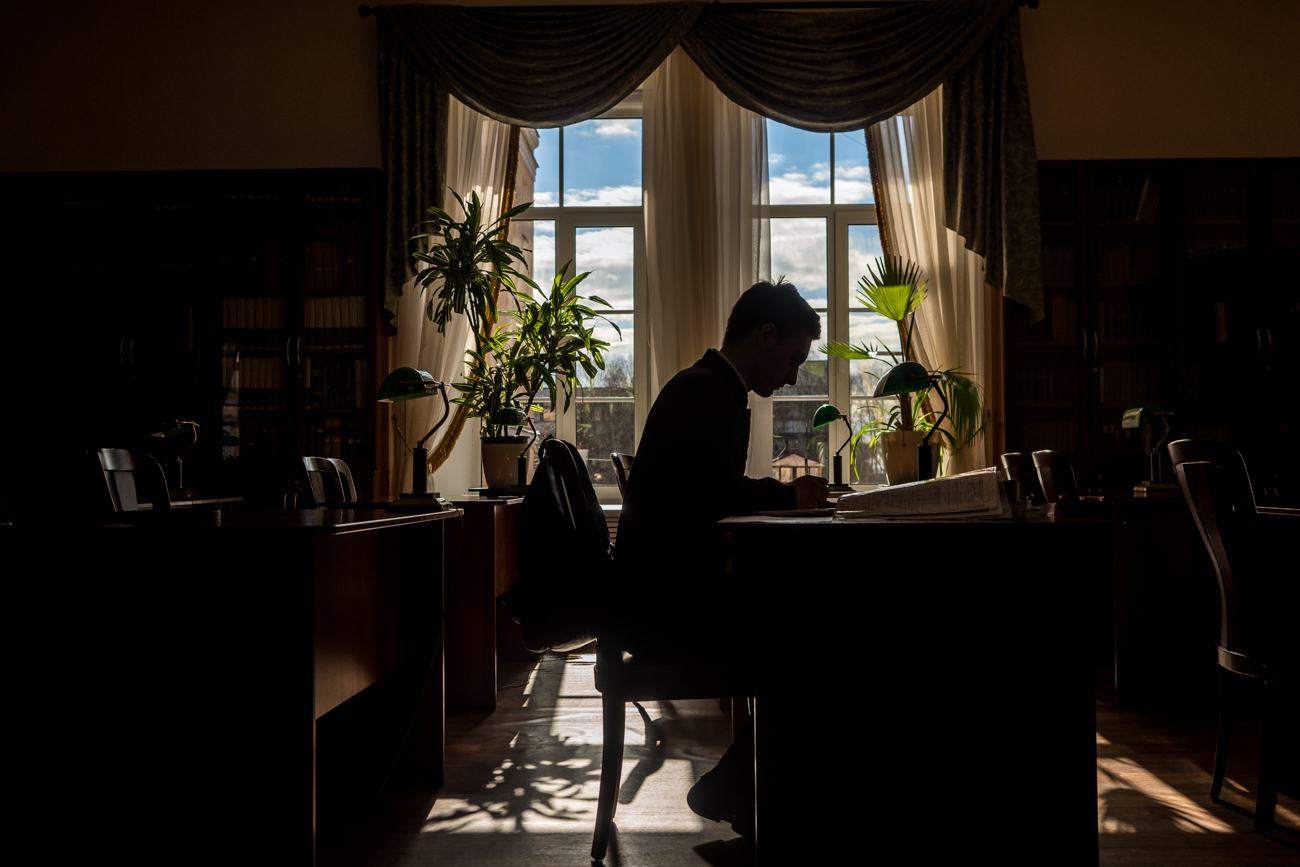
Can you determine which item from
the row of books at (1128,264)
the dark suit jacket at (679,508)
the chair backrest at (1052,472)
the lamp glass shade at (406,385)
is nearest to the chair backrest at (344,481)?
the lamp glass shade at (406,385)

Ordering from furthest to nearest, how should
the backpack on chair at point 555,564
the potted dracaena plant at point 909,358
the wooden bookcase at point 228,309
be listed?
the wooden bookcase at point 228,309, the potted dracaena plant at point 909,358, the backpack on chair at point 555,564

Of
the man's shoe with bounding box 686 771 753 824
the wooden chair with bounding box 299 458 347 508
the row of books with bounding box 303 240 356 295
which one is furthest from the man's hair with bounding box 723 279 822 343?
the row of books with bounding box 303 240 356 295

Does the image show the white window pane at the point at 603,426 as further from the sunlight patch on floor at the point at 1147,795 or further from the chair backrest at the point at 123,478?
the sunlight patch on floor at the point at 1147,795

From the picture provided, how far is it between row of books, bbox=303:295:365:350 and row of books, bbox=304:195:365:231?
378 millimetres

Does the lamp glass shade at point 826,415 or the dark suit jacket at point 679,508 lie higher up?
the lamp glass shade at point 826,415

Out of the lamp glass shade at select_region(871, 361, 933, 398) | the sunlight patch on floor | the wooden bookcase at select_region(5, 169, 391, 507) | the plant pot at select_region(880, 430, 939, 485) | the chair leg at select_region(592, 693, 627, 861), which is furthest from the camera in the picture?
the wooden bookcase at select_region(5, 169, 391, 507)

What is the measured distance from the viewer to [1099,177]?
434cm

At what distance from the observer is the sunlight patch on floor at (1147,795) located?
1.97 meters

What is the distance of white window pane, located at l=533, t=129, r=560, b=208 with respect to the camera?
16.4ft

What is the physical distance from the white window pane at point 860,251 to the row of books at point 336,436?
2.85 m

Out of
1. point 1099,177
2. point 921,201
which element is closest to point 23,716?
point 921,201

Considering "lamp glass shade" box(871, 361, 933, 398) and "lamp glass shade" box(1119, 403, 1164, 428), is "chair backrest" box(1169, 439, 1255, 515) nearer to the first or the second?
"lamp glass shade" box(1119, 403, 1164, 428)

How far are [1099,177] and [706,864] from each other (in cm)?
405

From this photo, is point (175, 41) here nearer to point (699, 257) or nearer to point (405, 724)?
point (699, 257)
